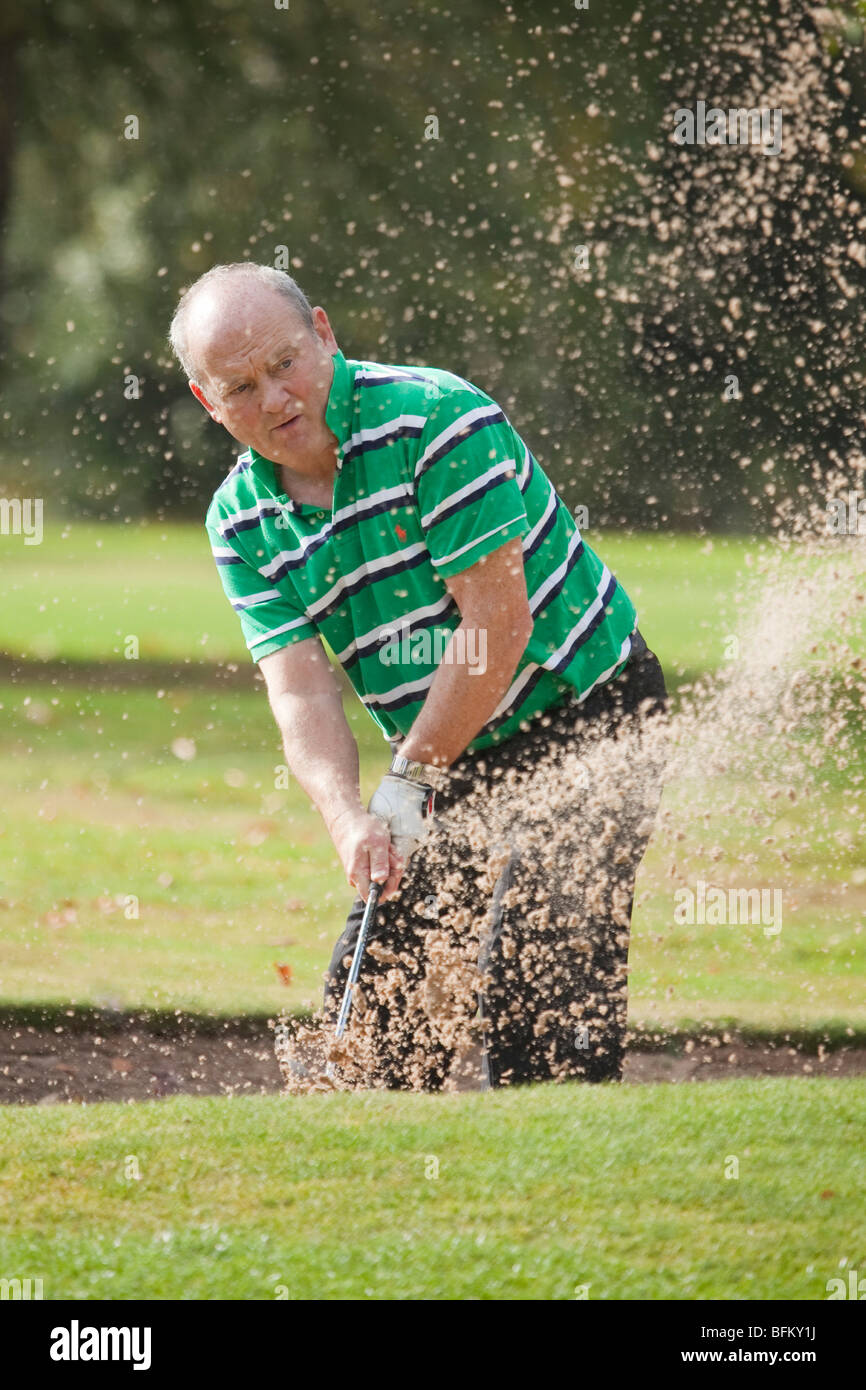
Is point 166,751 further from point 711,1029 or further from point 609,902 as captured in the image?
point 609,902

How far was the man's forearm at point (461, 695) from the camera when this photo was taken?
124 inches

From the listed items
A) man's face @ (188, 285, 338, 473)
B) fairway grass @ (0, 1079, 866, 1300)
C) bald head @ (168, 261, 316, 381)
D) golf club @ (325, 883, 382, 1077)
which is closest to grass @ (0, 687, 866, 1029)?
golf club @ (325, 883, 382, 1077)

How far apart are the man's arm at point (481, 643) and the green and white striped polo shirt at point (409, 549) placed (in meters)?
0.03

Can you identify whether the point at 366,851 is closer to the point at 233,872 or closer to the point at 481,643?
the point at 481,643

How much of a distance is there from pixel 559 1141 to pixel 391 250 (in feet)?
38.5

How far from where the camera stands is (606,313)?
49.7 feet

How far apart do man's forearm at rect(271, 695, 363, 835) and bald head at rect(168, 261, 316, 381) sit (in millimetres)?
748

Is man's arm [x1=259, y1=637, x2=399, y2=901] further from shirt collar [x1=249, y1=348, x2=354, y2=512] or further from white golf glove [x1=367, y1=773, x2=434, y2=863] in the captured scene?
shirt collar [x1=249, y1=348, x2=354, y2=512]

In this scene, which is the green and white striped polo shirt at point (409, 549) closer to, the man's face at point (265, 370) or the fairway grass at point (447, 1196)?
the man's face at point (265, 370)

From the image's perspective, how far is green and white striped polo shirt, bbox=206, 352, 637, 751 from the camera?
10.4ft

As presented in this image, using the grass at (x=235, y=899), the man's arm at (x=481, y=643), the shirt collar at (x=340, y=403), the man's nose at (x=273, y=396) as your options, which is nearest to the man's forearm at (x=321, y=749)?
the man's arm at (x=481, y=643)

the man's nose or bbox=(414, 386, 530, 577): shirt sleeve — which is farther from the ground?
the man's nose

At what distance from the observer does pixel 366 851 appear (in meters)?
3.24

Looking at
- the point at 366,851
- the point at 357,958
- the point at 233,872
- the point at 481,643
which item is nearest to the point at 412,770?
the point at 366,851
